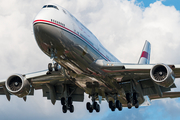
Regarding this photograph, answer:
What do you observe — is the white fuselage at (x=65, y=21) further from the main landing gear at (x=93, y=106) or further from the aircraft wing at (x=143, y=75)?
the main landing gear at (x=93, y=106)

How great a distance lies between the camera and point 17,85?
25344 mm

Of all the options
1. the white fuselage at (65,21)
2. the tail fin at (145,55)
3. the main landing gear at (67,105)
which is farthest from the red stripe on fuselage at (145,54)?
the white fuselage at (65,21)

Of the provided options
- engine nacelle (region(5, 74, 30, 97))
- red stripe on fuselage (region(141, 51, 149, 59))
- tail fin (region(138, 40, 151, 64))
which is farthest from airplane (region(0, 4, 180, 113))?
red stripe on fuselage (region(141, 51, 149, 59))

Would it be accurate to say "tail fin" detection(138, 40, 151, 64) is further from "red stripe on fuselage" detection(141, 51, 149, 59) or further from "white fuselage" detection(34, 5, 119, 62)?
"white fuselage" detection(34, 5, 119, 62)

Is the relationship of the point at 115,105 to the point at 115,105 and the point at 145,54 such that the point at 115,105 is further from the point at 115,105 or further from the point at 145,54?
the point at 145,54

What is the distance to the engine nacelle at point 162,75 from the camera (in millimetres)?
20766

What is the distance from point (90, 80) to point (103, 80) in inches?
46.7

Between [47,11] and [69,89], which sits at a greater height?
[47,11]

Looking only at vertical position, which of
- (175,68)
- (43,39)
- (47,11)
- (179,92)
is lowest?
(179,92)

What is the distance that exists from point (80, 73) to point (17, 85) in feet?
23.1

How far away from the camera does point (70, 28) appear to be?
62.1 ft

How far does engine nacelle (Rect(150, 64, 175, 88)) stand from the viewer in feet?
68.1

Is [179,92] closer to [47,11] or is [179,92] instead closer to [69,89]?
[69,89]

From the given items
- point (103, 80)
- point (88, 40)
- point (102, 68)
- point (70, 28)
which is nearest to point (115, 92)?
point (103, 80)
